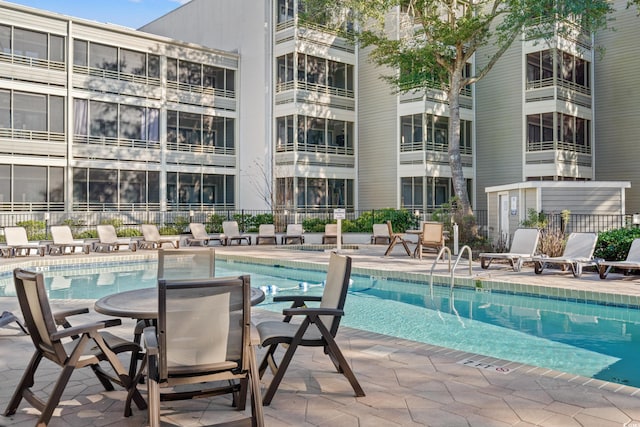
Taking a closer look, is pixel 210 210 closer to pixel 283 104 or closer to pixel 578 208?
pixel 283 104

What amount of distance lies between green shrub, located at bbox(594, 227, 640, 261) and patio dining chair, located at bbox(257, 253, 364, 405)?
933 centimetres

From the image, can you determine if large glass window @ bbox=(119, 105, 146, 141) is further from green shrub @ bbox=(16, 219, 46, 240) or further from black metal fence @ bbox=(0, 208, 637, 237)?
green shrub @ bbox=(16, 219, 46, 240)

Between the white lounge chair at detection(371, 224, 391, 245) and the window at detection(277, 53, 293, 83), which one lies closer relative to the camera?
the white lounge chair at detection(371, 224, 391, 245)

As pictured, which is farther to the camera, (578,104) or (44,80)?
(578,104)

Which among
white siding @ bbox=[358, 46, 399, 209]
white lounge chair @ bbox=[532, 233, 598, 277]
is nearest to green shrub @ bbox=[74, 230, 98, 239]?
white siding @ bbox=[358, 46, 399, 209]

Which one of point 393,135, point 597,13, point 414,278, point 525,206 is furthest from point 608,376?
point 393,135

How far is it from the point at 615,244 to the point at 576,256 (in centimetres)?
113

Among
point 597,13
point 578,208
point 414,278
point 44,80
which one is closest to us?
point 414,278

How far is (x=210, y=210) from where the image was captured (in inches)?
1013

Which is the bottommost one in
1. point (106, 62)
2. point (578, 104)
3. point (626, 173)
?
point (626, 173)

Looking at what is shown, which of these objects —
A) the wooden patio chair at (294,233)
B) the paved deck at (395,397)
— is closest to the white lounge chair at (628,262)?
the paved deck at (395,397)

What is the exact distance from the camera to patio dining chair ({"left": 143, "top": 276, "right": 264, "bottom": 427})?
3217 mm

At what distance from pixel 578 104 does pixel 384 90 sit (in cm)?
882

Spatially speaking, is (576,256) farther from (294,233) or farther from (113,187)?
(113,187)
